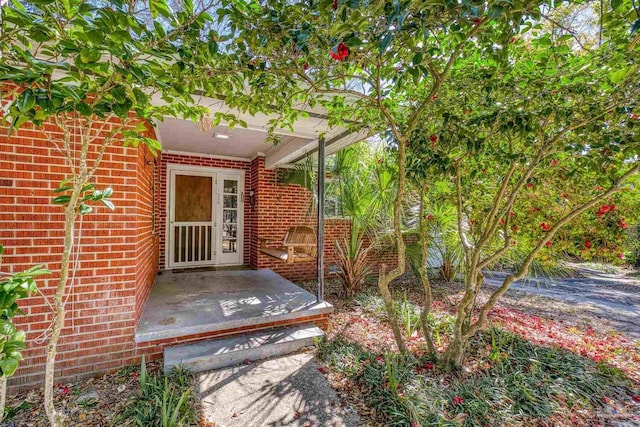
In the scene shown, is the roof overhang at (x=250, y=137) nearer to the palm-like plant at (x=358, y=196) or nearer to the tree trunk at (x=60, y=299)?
the palm-like plant at (x=358, y=196)

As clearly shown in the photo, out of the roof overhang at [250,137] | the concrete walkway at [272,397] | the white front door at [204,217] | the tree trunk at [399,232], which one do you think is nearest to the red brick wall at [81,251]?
the roof overhang at [250,137]

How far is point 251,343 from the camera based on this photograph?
3.15 m

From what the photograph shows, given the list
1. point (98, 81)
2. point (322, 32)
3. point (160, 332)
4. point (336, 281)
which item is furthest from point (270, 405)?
point (336, 281)

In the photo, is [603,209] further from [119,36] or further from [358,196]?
[119,36]

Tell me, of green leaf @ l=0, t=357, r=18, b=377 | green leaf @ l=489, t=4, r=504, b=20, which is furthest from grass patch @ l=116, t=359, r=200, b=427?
green leaf @ l=489, t=4, r=504, b=20

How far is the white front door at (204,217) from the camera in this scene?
20.4 feet

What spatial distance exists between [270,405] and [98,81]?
2460 mm

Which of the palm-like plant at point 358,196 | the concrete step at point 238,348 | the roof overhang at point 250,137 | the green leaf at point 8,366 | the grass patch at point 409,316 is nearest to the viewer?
the green leaf at point 8,366

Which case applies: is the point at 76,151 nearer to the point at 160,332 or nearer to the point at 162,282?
the point at 160,332

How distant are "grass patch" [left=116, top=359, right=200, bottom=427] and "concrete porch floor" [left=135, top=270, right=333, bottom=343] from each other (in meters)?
0.60

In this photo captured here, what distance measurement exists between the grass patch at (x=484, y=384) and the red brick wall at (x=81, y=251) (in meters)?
2.12

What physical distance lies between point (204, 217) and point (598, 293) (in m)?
8.63

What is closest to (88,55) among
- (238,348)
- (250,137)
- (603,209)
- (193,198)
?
(238,348)

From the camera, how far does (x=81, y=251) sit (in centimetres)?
269
